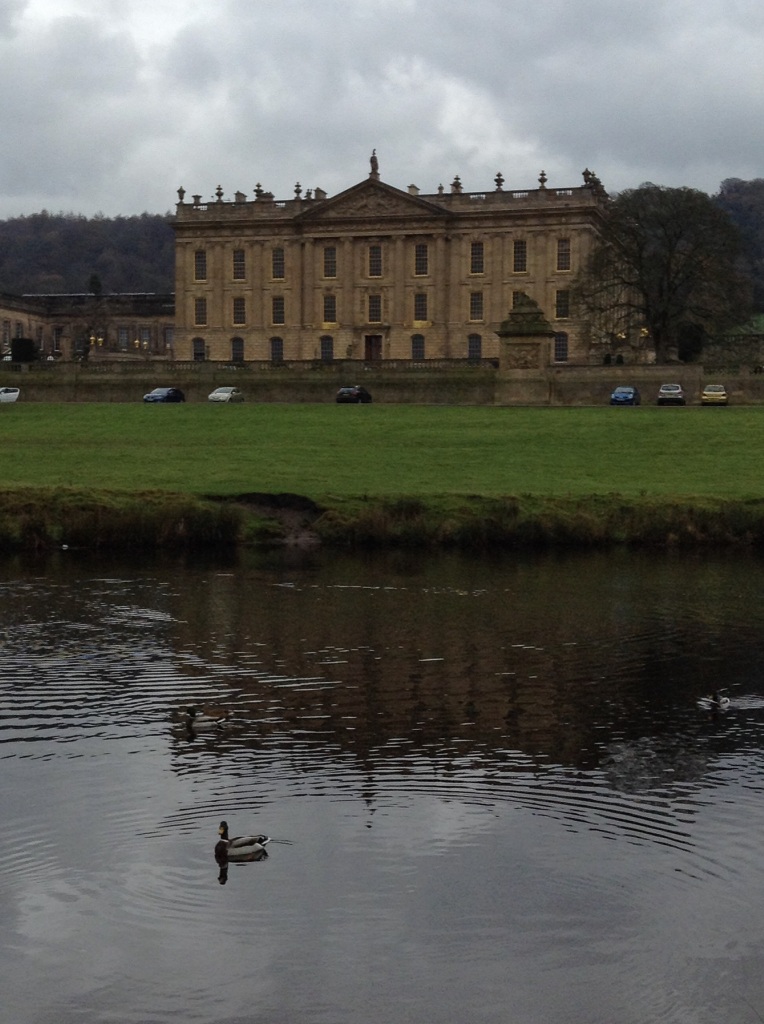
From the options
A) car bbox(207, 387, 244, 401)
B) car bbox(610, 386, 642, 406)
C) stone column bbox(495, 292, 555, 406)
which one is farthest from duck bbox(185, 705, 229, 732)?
car bbox(207, 387, 244, 401)

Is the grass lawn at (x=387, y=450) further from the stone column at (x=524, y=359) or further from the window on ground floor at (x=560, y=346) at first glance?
the window on ground floor at (x=560, y=346)

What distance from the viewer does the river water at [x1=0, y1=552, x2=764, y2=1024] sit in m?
14.0

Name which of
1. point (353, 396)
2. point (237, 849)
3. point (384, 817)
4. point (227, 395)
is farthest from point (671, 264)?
point (237, 849)

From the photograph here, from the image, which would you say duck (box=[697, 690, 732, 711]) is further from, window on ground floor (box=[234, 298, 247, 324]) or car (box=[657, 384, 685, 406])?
window on ground floor (box=[234, 298, 247, 324])

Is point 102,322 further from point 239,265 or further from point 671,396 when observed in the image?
point 671,396

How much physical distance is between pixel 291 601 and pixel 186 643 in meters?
5.17

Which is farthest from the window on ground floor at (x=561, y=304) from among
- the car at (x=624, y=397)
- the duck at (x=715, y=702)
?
the duck at (x=715, y=702)

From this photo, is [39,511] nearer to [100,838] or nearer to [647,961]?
[100,838]

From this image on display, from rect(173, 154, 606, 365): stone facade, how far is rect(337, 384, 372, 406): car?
40.6 metres

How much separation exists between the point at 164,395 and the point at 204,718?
195 ft

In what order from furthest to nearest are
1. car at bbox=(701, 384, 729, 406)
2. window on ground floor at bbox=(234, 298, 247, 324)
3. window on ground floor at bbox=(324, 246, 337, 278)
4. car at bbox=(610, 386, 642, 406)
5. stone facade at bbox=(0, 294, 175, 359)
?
stone facade at bbox=(0, 294, 175, 359), window on ground floor at bbox=(234, 298, 247, 324), window on ground floor at bbox=(324, 246, 337, 278), car at bbox=(610, 386, 642, 406), car at bbox=(701, 384, 729, 406)

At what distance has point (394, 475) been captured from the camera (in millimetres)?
51719

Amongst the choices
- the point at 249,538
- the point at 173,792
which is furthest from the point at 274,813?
the point at 249,538

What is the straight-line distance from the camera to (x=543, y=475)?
5162 centimetres
